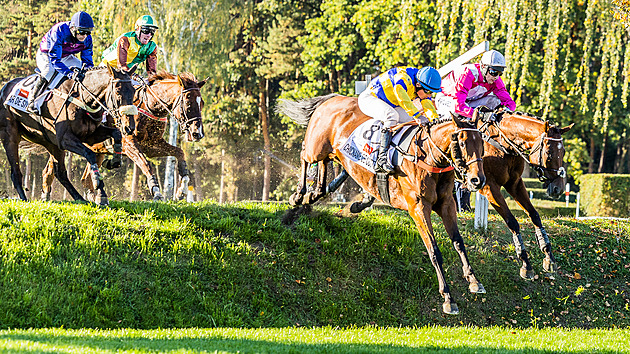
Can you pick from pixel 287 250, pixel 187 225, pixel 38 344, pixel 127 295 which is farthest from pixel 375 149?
pixel 38 344

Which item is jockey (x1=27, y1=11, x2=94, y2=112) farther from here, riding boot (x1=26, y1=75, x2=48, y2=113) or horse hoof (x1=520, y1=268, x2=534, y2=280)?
horse hoof (x1=520, y1=268, x2=534, y2=280)

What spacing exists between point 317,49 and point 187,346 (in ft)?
63.5

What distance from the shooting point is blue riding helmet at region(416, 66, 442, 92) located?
27.4ft

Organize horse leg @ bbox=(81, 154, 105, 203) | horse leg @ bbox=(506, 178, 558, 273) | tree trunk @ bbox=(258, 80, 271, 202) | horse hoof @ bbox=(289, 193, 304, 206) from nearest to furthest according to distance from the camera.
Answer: horse leg @ bbox=(506, 178, 558, 273) → horse hoof @ bbox=(289, 193, 304, 206) → horse leg @ bbox=(81, 154, 105, 203) → tree trunk @ bbox=(258, 80, 271, 202)

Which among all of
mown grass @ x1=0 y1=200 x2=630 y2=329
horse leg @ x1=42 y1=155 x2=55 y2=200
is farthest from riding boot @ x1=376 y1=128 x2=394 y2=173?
horse leg @ x1=42 y1=155 x2=55 y2=200

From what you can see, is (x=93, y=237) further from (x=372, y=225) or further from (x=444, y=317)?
(x=444, y=317)

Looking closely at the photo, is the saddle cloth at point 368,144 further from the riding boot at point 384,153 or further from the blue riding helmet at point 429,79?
the blue riding helmet at point 429,79

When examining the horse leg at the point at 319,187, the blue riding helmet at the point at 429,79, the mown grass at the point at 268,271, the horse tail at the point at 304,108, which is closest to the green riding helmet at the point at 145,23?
the horse tail at the point at 304,108

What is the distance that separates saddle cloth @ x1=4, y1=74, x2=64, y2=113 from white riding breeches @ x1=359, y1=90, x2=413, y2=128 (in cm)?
456

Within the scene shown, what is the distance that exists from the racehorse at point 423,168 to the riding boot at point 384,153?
0.41ft

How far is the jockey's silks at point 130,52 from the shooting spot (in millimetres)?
10344

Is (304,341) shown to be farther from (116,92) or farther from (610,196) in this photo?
(610,196)

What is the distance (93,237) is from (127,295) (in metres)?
1.10

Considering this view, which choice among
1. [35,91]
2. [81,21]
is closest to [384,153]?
[81,21]
